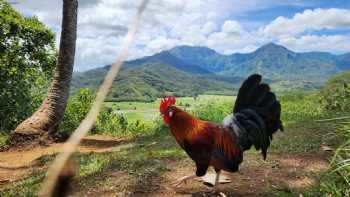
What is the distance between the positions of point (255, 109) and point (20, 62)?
12.0 meters

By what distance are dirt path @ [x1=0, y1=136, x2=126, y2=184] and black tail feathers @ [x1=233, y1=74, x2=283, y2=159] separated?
5.48m

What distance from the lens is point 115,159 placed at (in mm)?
8438

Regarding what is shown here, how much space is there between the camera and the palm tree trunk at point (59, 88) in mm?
12250

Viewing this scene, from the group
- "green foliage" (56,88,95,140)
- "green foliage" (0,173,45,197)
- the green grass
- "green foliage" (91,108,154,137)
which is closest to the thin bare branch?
the green grass

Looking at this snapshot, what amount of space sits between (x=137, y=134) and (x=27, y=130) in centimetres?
394

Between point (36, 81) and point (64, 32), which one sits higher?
point (64, 32)

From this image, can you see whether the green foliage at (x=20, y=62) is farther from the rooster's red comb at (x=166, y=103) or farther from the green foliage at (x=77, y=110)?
the rooster's red comb at (x=166, y=103)

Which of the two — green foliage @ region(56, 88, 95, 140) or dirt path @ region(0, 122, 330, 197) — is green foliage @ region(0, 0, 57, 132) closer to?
green foliage @ region(56, 88, 95, 140)

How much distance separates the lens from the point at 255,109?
20.1ft

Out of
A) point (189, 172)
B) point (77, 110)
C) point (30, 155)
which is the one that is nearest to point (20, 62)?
point (77, 110)

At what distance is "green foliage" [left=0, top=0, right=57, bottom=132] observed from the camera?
600 inches

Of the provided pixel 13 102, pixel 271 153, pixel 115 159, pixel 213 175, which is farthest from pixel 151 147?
pixel 13 102

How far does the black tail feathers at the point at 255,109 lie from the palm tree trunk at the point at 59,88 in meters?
7.53

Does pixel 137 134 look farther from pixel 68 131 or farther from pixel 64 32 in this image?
pixel 64 32
